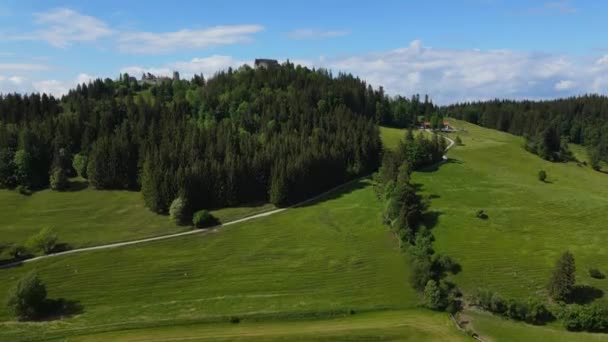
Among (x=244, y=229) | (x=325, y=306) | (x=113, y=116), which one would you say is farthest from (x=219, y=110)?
(x=325, y=306)

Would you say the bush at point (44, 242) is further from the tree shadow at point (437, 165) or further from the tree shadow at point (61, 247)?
the tree shadow at point (437, 165)

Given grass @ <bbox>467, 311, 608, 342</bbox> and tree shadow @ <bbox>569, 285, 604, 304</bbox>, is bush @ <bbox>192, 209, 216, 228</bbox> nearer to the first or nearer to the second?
grass @ <bbox>467, 311, 608, 342</bbox>

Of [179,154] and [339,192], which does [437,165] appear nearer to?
[339,192]

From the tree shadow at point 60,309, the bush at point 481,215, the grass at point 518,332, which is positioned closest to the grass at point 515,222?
the bush at point 481,215

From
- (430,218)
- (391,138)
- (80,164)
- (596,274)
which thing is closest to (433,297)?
(596,274)

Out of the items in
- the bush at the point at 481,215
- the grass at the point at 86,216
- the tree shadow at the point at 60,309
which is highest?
the bush at the point at 481,215

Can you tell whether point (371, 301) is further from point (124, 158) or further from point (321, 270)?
point (124, 158)
